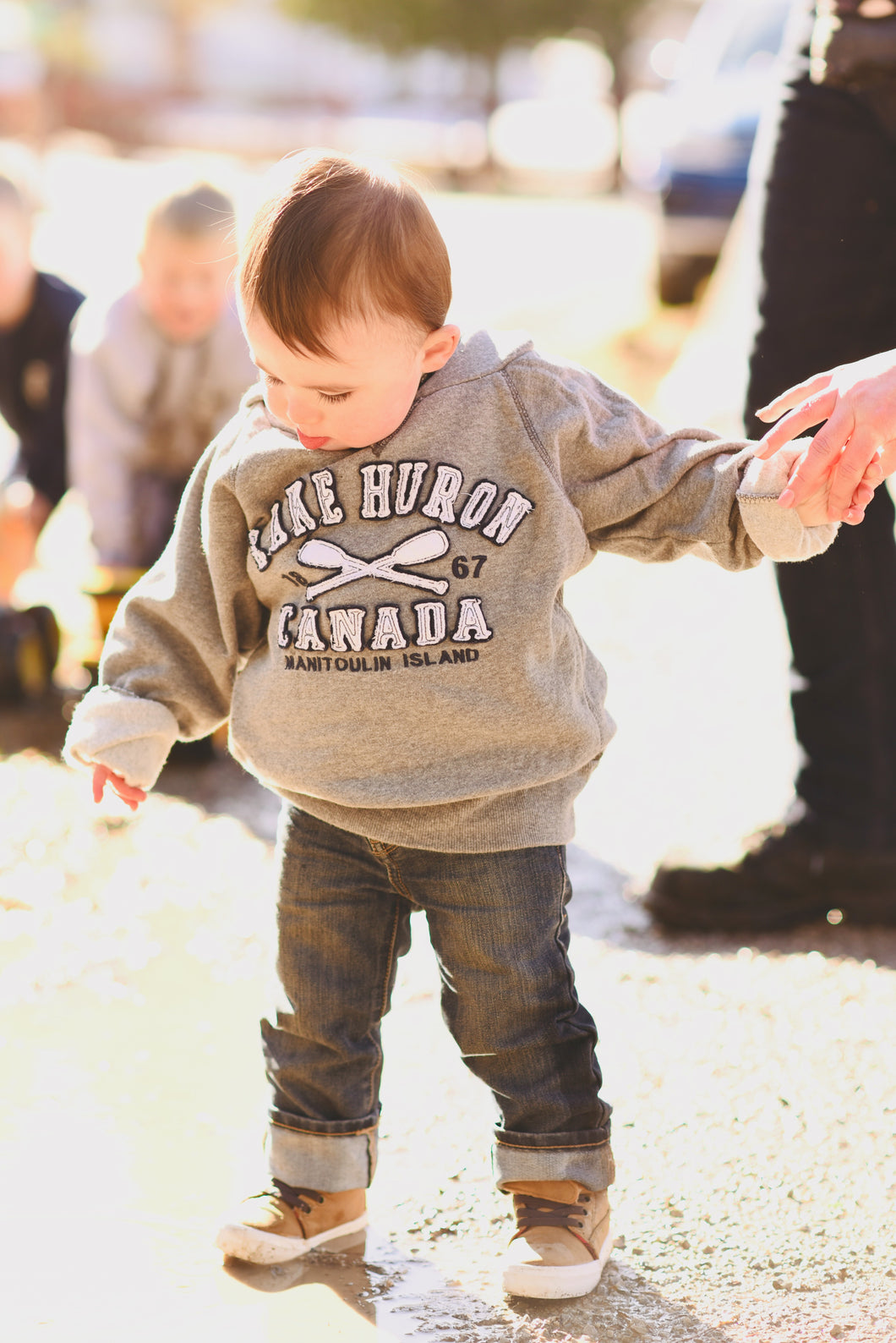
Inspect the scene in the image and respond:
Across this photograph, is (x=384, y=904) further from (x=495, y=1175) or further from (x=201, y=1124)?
(x=201, y=1124)

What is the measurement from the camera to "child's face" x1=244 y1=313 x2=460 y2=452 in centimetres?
159

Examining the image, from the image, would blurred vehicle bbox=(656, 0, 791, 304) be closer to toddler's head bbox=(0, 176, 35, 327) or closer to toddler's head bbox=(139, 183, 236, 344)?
toddler's head bbox=(0, 176, 35, 327)

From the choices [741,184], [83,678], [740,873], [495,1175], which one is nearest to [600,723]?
[495,1175]

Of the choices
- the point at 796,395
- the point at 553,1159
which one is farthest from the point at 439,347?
the point at 553,1159

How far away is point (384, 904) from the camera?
5.98ft

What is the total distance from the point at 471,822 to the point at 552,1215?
46 centimetres

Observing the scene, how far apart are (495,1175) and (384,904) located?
33cm

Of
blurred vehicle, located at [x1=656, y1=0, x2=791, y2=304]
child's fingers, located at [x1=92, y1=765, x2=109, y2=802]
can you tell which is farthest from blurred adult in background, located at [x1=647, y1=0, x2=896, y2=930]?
blurred vehicle, located at [x1=656, y1=0, x2=791, y2=304]

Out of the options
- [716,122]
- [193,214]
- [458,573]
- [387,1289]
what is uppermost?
[716,122]

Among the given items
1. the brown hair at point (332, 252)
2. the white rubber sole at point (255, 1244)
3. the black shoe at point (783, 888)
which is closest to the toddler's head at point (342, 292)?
the brown hair at point (332, 252)

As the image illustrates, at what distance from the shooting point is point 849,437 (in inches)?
61.9

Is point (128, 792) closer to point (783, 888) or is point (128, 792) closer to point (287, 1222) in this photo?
point (287, 1222)

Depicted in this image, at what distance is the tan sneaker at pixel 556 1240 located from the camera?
1.74 metres

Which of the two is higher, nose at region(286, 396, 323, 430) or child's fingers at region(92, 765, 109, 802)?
nose at region(286, 396, 323, 430)
